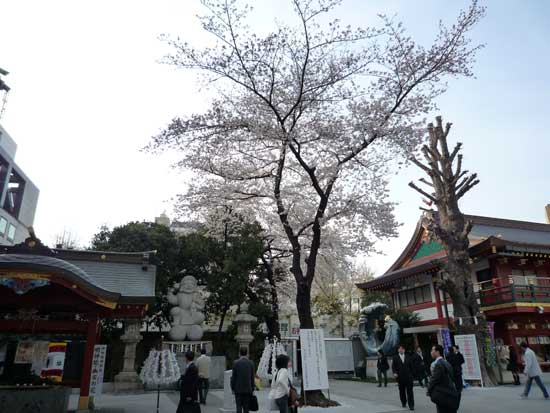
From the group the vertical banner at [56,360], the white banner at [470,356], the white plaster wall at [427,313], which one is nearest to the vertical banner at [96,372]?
the vertical banner at [56,360]

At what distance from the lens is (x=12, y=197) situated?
55656 millimetres

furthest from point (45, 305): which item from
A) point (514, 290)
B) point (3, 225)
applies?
point (3, 225)

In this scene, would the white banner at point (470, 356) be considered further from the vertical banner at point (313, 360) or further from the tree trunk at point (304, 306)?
the vertical banner at point (313, 360)

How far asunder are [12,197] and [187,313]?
2072 inches

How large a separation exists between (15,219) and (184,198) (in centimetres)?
5120

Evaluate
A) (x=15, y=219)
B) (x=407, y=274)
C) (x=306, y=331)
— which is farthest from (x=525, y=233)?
(x=15, y=219)

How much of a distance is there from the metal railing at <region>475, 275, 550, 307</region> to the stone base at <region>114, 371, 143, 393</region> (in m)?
19.9

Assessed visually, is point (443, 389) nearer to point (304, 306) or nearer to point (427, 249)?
point (304, 306)

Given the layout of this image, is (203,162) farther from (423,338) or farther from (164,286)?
(423,338)

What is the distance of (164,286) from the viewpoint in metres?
21.5

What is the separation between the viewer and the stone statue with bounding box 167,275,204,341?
53.3 feet

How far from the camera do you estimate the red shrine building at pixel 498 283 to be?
21859mm

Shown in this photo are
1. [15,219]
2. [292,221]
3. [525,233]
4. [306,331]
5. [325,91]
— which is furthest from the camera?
[15,219]

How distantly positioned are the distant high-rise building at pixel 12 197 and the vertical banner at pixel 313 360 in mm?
50387
